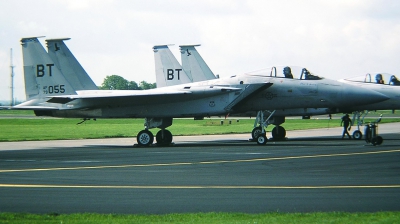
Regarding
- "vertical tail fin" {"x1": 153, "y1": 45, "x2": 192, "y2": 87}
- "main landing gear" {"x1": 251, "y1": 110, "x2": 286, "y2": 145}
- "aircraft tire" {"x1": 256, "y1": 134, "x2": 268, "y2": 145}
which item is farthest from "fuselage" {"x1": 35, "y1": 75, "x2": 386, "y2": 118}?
"vertical tail fin" {"x1": 153, "y1": 45, "x2": 192, "y2": 87}

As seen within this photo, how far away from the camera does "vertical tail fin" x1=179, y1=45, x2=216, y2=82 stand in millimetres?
39219

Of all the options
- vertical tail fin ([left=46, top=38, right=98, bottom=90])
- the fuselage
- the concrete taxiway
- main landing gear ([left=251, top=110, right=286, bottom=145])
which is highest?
vertical tail fin ([left=46, top=38, right=98, bottom=90])

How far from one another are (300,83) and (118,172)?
12.5 metres

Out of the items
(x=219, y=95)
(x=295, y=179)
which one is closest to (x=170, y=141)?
(x=219, y=95)

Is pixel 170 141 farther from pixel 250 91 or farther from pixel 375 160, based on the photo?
pixel 375 160

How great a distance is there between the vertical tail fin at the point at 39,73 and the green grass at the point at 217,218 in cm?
1909

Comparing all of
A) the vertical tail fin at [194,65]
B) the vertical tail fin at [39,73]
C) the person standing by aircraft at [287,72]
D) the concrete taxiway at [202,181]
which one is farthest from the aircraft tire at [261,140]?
the vertical tail fin at [194,65]

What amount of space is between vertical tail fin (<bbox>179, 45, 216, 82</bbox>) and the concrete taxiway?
16025 mm

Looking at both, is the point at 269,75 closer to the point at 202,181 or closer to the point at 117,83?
the point at 202,181

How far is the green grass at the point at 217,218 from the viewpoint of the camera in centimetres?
948

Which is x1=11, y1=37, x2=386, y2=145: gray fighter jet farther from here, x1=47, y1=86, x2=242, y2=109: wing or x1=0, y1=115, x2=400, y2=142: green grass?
x1=0, y1=115, x2=400, y2=142: green grass

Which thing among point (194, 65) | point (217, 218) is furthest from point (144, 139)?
point (217, 218)

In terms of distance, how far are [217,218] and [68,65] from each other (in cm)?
2077

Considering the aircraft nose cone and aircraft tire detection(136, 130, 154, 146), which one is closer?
the aircraft nose cone
